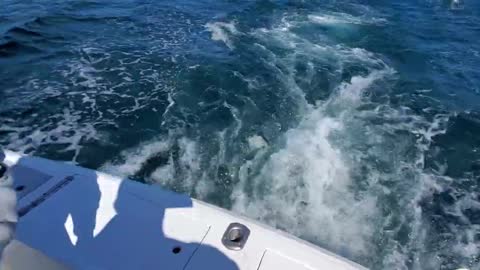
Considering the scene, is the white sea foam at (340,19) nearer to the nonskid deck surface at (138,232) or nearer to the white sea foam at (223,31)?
the white sea foam at (223,31)

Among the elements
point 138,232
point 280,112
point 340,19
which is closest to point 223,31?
point 340,19

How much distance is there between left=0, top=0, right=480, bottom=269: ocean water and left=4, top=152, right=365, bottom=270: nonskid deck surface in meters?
1.94

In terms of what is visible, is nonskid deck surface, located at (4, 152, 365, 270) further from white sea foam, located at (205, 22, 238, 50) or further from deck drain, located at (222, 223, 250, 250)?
white sea foam, located at (205, 22, 238, 50)

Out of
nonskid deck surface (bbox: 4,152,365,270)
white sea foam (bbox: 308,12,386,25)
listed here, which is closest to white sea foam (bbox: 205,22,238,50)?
white sea foam (bbox: 308,12,386,25)

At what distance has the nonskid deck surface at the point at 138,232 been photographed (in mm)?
3127

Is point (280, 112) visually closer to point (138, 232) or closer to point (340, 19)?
point (138, 232)

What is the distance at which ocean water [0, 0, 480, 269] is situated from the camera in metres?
5.54

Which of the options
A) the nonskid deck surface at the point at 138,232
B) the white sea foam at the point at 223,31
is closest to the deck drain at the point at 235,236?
the nonskid deck surface at the point at 138,232

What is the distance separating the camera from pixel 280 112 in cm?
755

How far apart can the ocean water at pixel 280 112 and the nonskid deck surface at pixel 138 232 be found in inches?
76.2

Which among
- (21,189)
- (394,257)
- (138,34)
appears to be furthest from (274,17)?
(21,189)

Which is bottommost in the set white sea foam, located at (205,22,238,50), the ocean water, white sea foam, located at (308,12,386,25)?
the ocean water

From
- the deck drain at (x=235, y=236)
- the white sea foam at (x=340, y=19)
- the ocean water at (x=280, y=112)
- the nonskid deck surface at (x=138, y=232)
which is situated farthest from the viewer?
the white sea foam at (x=340, y=19)

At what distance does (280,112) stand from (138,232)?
4737 mm
